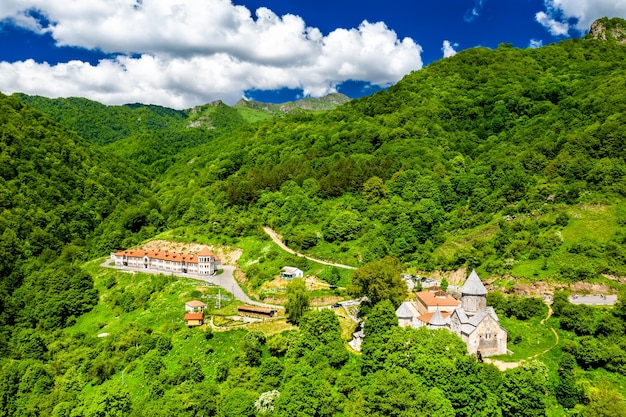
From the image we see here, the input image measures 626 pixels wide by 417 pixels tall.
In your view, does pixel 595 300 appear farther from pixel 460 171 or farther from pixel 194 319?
pixel 194 319

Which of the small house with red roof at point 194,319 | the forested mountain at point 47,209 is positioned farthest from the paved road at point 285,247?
the forested mountain at point 47,209

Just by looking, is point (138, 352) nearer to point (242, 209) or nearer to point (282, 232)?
point (282, 232)

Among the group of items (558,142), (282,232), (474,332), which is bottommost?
(474,332)

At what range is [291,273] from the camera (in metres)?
62.7

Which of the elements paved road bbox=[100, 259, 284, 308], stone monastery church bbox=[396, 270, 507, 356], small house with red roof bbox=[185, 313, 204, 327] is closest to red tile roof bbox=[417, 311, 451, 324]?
stone monastery church bbox=[396, 270, 507, 356]

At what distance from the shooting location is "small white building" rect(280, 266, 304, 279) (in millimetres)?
62656

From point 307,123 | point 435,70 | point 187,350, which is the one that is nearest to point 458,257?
point 187,350

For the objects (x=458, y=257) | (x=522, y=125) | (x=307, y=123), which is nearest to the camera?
(x=458, y=257)

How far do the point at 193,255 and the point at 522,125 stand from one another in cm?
7366

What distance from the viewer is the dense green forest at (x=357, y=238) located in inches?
1561

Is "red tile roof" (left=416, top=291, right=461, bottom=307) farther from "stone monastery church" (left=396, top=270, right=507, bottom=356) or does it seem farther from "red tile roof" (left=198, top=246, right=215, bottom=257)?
"red tile roof" (left=198, top=246, right=215, bottom=257)

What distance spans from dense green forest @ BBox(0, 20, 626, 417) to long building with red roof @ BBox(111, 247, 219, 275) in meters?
3.71

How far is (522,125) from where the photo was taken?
98312 millimetres

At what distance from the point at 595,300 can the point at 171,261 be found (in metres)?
59.4
